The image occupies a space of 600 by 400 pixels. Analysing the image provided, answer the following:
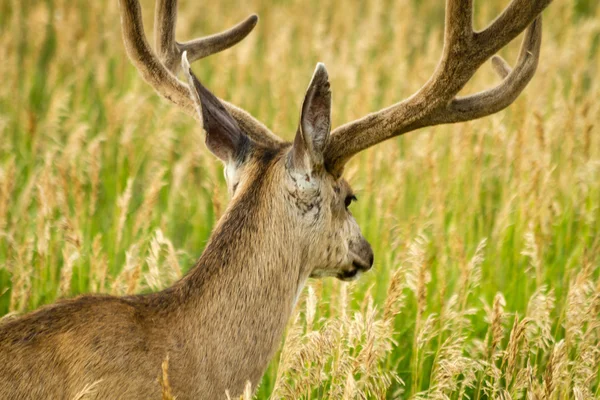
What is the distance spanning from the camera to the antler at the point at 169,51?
411cm

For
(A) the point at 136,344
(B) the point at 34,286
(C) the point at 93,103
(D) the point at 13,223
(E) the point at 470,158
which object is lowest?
(A) the point at 136,344

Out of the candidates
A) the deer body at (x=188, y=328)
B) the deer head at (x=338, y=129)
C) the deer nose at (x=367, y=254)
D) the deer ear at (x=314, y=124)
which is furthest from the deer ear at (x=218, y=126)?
the deer nose at (x=367, y=254)

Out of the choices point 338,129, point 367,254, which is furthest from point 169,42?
point 367,254

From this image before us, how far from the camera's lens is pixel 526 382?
3.71 m

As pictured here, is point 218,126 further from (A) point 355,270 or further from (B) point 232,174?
(A) point 355,270

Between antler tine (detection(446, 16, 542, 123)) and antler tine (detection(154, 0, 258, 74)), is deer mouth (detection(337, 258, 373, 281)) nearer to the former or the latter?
antler tine (detection(446, 16, 542, 123))

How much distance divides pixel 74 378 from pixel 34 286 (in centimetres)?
193

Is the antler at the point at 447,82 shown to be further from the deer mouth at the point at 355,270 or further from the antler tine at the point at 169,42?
the antler tine at the point at 169,42

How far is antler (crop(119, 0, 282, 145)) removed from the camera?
4113 millimetres

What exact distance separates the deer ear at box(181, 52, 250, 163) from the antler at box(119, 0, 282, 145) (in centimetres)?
22

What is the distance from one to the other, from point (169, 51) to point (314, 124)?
1.39 metres

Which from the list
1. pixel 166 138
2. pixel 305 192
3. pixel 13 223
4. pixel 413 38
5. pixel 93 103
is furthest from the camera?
pixel 413 38

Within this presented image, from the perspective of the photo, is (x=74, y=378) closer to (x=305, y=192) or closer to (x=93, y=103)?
(x=305, y=192)

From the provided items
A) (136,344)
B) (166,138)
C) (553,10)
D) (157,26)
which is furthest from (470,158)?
(553,10)
